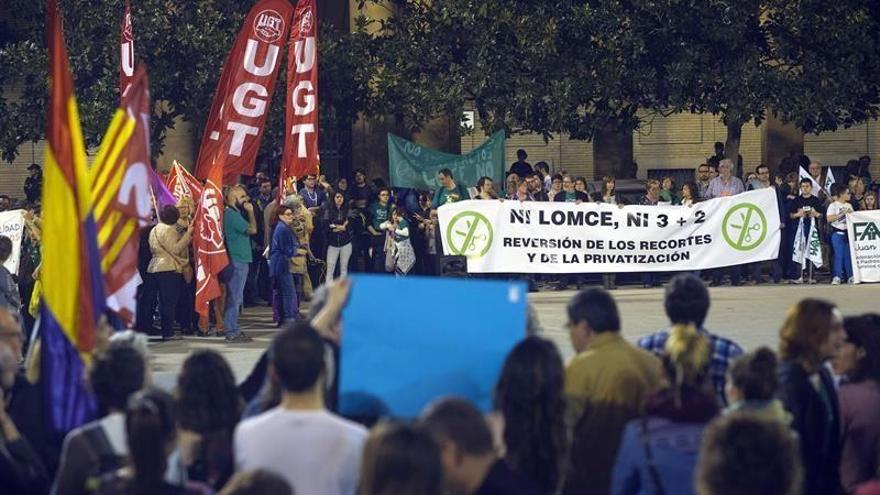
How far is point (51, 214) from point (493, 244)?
16250 mm

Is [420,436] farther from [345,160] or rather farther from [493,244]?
[345,160]

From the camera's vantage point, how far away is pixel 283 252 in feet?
62.5

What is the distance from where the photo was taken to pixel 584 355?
6.56 m

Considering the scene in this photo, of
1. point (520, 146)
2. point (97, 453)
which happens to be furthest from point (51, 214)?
point (520, 146)

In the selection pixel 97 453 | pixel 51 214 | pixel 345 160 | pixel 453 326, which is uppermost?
pixel 345 160

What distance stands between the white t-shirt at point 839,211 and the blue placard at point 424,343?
18468mm

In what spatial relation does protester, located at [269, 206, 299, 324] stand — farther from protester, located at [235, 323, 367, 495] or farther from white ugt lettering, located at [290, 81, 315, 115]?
protester, located at [235, 323, 367, 495]

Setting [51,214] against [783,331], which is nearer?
[783,331]

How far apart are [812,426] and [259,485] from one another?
2962 mm

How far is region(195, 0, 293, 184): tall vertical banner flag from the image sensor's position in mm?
18938

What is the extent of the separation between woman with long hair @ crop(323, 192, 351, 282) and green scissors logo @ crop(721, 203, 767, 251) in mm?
4993

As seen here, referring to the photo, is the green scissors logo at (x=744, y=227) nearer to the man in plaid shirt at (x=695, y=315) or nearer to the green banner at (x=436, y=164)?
the green banner at (x=436, y=164)

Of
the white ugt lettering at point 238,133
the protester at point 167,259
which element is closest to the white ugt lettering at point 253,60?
the white ugt lettering at point 238,133

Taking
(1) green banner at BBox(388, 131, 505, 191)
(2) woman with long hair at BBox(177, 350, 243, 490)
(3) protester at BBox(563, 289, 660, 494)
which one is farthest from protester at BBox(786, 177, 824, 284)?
(2) woman with long hair at BBox(177, 350, 243, 490)
